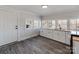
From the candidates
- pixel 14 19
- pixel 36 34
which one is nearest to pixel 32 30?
pixel 36 34

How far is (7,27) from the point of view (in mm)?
4551

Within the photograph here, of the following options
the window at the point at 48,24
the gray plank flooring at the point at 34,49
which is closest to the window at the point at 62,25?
the window at the point at 48,24

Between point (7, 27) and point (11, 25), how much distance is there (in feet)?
1.05

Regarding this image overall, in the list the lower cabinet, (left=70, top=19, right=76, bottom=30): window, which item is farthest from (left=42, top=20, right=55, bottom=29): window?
(left=70, top=19, right=76, bottom=30): window

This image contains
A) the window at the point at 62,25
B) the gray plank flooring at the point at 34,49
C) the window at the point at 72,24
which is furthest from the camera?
the window at the point at 62,25

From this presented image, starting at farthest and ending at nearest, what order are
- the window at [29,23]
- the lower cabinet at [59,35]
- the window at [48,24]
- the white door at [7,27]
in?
the window at [48,24] < the window at [29,23] < the lower cabinet at [59,35] < the white door at [7,27]

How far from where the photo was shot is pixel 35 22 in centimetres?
741

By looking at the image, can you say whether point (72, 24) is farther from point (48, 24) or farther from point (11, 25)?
point (11, 25)

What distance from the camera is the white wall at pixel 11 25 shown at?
4.28 meters

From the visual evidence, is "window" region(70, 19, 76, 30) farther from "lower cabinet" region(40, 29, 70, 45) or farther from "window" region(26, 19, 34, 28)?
"window" region(26, 19, 34, 28)

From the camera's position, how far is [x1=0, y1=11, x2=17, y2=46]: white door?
423 centimetres

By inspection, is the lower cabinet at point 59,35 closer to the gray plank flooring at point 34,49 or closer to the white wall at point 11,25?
the gray plank flooring at point 34,49

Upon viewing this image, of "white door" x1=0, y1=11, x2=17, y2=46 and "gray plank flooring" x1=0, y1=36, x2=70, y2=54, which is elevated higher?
"white door" x1=0, y1=11, x2=17, y2=46

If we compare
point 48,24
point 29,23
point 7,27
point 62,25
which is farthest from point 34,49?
point 48,24
